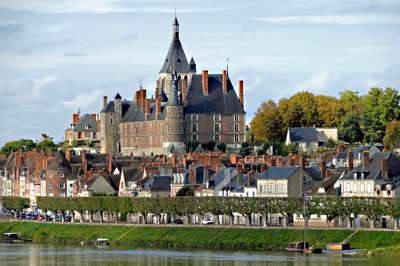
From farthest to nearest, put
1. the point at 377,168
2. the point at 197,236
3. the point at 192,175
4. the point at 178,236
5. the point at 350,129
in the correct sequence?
1. the point at 350,129
2. the point at 192,175
3. the point at 178,236
4. the point at 377,168
5. the point at 197,236

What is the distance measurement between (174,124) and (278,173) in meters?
60.5

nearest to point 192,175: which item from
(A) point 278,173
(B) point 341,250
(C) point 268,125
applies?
(A) point 278,173

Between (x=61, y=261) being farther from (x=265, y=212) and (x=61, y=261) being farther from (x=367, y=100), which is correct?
(x=367, y=100)

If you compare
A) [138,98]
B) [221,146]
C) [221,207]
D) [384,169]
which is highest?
[138,98]

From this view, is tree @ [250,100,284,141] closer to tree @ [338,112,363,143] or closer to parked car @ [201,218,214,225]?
tree @ [338,112,363,143]

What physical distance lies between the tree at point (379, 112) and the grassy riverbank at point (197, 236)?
50.2m

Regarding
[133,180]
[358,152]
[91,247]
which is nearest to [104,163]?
[133,180]

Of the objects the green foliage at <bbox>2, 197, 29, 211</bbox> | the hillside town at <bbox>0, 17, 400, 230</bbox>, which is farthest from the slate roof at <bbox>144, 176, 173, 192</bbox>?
the green foliage at <bbox>2, 197, 29, 211</bbox>

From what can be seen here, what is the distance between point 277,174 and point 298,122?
59.4m

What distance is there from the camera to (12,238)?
396ft

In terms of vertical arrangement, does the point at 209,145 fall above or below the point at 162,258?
above

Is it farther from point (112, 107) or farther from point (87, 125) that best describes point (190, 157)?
point (87, 125)

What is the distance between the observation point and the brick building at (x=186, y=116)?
17312 centimetres

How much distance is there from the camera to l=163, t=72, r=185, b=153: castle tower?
17212cm
